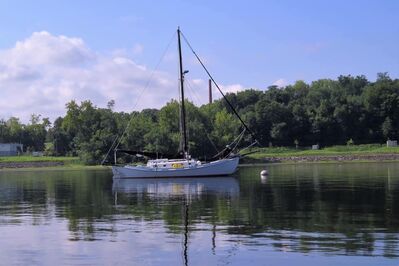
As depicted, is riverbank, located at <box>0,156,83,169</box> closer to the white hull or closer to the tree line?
the tree line

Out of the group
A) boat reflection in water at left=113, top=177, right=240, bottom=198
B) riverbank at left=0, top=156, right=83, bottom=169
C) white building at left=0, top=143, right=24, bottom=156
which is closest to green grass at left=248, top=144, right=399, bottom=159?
riverbank at left=0, top=156, right=83, bottom=169

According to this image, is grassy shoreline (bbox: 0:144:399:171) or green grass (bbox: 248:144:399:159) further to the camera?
green grass (bbox: 248:144:399:159)

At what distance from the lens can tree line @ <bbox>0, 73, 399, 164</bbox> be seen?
126 meters

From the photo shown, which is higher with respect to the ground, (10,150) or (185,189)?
(10,150)

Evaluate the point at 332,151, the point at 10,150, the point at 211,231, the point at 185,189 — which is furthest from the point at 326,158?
the point at 211,231

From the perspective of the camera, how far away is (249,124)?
485 ft

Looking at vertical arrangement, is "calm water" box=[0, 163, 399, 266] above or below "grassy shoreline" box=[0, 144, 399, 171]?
below

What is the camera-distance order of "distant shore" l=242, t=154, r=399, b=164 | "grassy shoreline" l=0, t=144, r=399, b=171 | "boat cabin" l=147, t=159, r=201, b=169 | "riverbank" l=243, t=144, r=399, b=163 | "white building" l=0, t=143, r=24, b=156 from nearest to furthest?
1. "boat cabin" l=147, t=159, r=201, b=169
2. "distant shore" l=242, t=154, r=399, b=164
3. "riverbank" l=243, t=144, r=399, b=163
4. "grassy shoreline" l=0, t=144, r=399, b=171
5. "white building" l=0, t=143, r=24, b=156

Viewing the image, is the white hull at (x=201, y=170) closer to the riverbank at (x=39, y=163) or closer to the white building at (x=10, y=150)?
the riverbank at (x=39, y=163)

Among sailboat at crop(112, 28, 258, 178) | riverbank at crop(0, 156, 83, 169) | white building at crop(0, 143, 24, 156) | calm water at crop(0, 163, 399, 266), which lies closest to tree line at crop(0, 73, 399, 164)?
riverbank at crop(0, 156, 83, 169)

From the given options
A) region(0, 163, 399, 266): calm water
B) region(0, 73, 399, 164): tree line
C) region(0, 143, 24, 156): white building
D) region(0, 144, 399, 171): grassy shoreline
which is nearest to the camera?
region(0, 163, 399, 266): calm water

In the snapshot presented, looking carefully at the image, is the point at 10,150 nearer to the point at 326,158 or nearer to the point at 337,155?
the point at 326,158

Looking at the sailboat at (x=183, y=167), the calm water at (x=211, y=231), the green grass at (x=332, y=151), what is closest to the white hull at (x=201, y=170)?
the sailboat at (x=183, y=167)

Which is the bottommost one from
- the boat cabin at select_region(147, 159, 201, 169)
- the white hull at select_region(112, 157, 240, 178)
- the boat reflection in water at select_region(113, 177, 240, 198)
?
the boat reflection in water at select_region(113, 177, 240, 198)
